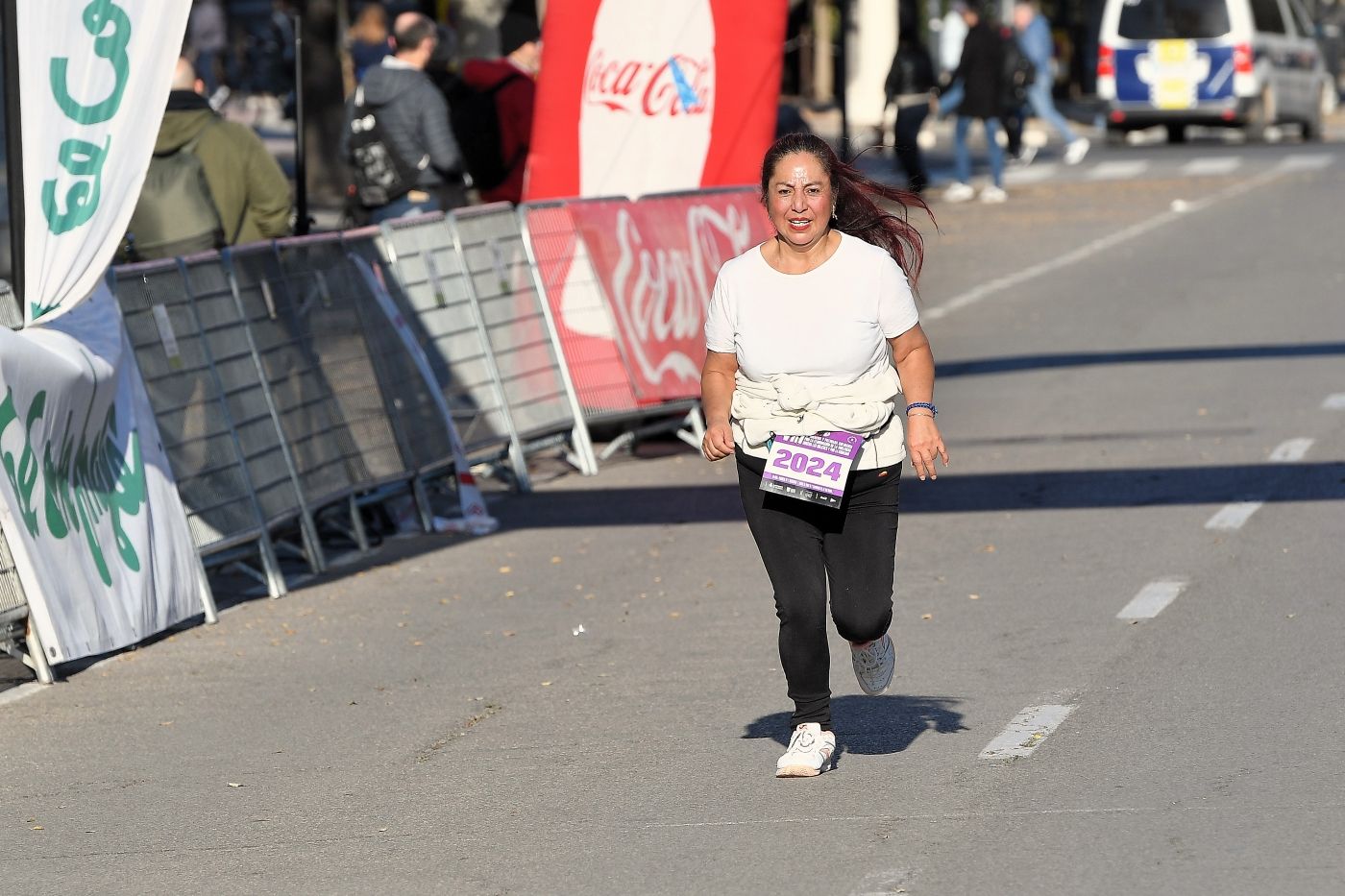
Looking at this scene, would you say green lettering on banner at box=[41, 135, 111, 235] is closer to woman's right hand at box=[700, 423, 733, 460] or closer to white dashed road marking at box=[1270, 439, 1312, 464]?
woman's right hand at box=[700, 423, 733, 460]

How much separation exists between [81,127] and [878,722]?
3.55 meters

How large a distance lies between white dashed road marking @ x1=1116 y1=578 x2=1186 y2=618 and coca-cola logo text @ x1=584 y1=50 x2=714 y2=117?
588 centimetres

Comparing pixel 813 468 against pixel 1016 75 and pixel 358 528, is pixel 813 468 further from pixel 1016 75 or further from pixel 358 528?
pixel 1016 75

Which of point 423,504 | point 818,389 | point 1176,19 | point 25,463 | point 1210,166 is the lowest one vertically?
point 1210,166

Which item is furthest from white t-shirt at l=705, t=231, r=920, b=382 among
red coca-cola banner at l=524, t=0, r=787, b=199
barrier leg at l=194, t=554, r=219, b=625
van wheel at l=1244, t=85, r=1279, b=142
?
van wheel at l=1244, t=85, r=1279, b=142

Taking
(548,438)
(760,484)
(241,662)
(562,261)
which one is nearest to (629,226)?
(562,261)

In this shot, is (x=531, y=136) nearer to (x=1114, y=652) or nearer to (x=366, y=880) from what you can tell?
(x=1114, y=652)

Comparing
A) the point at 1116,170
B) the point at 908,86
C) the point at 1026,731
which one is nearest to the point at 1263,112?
the point at 1116,170

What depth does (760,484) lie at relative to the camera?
6.29 m

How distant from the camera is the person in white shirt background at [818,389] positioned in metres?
6.30

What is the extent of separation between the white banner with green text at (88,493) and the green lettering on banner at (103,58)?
0.72 metres

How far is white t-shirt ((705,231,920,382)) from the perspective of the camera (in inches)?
248

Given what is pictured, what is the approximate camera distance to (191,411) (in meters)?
9.69

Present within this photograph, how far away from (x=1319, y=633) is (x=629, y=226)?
5.78 metres
